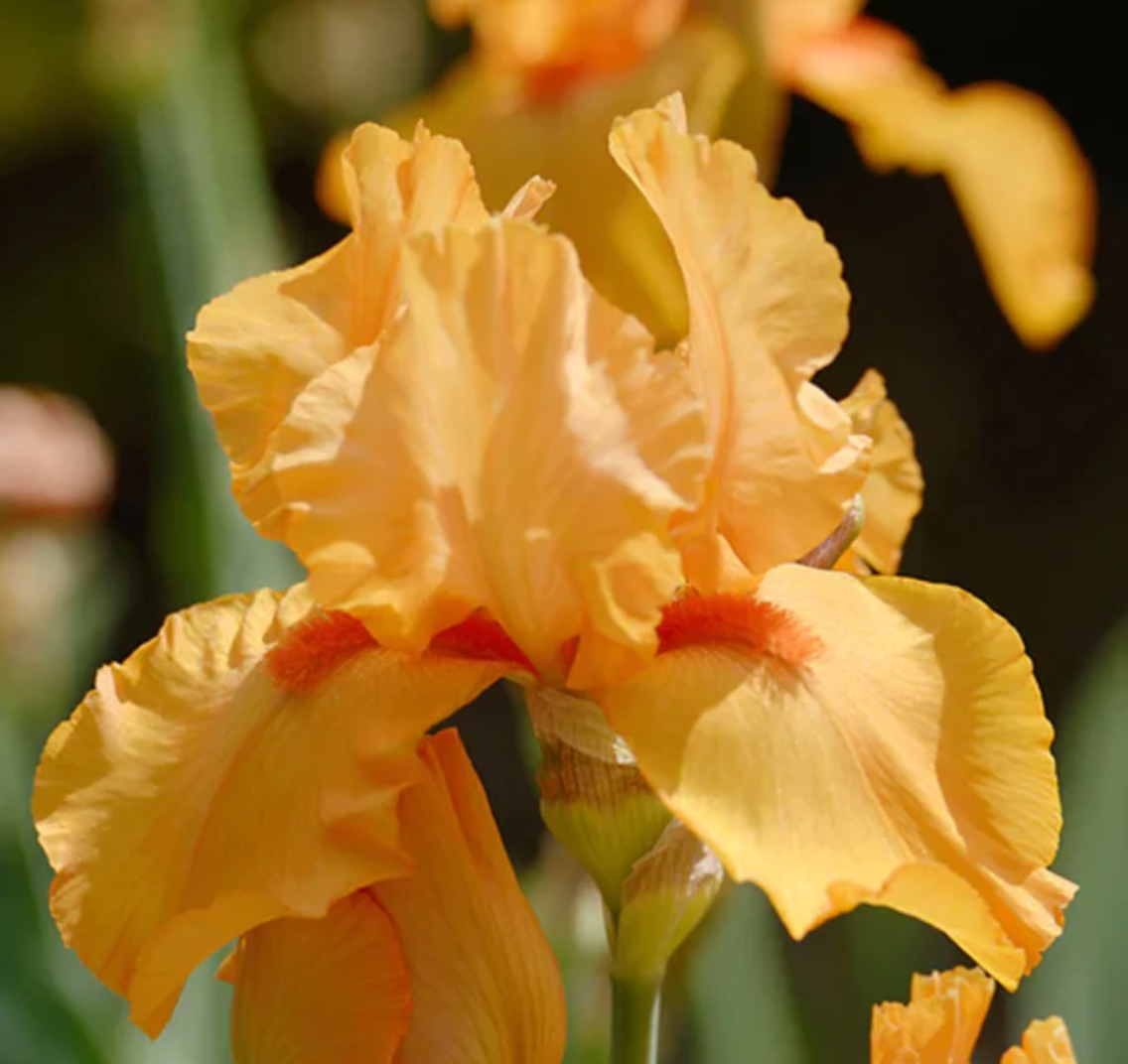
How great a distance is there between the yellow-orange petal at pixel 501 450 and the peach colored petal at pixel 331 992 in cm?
8

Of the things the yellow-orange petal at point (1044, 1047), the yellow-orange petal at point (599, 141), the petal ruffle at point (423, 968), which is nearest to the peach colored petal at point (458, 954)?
the petal ruffle at point (423, 968)

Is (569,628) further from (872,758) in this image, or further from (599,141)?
(599,141)

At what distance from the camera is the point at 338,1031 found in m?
0.45

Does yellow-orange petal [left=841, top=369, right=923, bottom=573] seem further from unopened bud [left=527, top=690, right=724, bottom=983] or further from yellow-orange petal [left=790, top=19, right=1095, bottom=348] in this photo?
yellow-orange petal [left=790, top=19, right=1095, bottom=348]

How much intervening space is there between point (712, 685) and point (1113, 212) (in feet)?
6.96

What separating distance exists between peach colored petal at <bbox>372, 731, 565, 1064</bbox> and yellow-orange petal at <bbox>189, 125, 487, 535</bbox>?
9 cm

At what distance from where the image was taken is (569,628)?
0.45 meters

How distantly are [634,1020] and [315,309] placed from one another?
0.21 metres

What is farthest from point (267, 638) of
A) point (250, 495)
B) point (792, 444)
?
point (792, 444)

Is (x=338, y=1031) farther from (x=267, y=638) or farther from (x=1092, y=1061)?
(x=1092, y=1061)

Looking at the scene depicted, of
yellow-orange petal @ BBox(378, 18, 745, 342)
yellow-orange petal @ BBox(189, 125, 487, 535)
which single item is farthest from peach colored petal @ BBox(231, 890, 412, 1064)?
yellow-orange petal @ BBox(378, 18, 745, 342)

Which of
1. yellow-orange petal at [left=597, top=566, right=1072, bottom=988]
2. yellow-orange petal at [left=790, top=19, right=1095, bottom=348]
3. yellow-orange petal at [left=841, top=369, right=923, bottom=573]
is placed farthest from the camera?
yellow-orange petal at [left=790, top=19, right=1095, bottom=348]

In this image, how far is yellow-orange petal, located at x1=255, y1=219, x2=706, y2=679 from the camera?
420 mm

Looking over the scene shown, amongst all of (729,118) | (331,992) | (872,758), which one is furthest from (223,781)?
(729,118)
